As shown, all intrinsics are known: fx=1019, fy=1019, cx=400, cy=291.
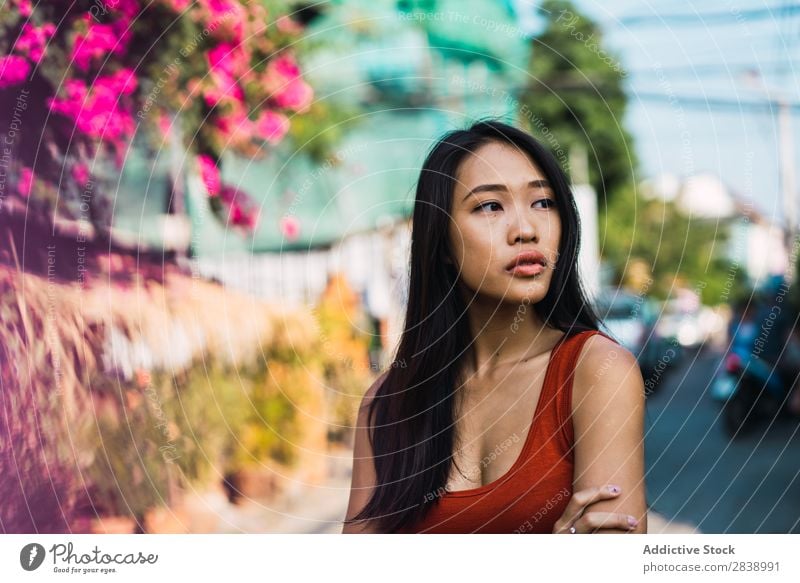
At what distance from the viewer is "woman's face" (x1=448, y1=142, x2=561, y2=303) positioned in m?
1.52

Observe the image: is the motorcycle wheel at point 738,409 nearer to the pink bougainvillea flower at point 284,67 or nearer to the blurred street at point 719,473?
the blurred street at point 719,473

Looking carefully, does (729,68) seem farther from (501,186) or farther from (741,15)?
(501,186)

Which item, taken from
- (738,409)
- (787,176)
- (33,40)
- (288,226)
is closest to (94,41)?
(33,40)

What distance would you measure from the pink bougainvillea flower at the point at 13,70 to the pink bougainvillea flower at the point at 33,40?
3 centimetres

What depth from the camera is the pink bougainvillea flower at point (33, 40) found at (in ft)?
7.68

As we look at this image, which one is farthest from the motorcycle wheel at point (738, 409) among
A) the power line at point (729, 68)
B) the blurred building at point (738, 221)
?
the power line at point (729, 68)

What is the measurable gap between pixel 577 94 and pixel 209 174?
9.21 meters

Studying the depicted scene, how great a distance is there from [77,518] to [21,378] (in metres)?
0.47

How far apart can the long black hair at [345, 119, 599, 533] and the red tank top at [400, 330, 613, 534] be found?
0.07 metres

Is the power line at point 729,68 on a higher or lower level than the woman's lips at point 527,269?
higher

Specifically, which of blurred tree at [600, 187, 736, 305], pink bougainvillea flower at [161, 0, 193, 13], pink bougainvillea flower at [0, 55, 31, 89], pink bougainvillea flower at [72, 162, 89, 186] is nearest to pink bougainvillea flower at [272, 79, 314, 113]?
pink bougainvillea flower at [161, 0, 193, 13]
